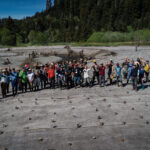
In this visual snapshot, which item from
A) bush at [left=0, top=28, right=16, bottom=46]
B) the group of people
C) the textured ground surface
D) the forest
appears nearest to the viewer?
the textured ground surface

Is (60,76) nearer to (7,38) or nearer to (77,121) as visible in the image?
(77,121)

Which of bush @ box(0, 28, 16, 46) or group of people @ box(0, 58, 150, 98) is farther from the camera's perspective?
bush @ box(0, 28, 16, 46)

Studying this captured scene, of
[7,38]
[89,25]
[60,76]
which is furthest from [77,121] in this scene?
[89,25]

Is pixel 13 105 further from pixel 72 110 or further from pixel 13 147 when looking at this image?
pixel 13 147

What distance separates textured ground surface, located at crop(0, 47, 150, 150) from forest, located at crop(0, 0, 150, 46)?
67.4 meters

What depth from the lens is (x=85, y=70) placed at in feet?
45.7

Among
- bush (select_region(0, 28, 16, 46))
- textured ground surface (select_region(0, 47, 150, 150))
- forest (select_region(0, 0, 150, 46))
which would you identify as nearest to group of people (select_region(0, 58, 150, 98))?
textured ground surface (select_region(0, 47, 150, 150))

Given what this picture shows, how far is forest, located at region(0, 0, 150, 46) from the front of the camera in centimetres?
9831

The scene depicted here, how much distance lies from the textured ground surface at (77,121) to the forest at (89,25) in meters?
67.4

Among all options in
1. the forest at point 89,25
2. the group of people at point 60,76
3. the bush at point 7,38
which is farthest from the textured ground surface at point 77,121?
the bush at point 7,38

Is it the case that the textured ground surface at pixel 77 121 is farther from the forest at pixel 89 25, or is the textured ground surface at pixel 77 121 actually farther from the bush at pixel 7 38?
the bush at pixel 7 38

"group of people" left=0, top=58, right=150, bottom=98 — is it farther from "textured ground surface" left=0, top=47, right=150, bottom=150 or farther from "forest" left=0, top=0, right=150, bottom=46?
"forest" left=0, top=0, right=150, bottom=46

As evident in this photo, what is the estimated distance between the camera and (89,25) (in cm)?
13262

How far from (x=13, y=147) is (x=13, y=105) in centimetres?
464
